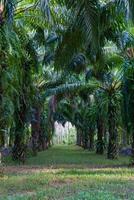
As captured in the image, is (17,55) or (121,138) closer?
(17,55)

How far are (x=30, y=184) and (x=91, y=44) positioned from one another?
3.77 metres

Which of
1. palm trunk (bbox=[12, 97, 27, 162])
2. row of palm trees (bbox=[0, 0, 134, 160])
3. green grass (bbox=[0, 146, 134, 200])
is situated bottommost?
green grass (bbox=[0, 146, 134, 200])

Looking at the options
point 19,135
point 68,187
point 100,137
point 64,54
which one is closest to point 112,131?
point 19,135

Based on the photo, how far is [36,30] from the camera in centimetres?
1814

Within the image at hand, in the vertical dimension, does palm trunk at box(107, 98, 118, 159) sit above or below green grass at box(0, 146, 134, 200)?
above

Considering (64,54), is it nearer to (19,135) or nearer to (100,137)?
(19,135)

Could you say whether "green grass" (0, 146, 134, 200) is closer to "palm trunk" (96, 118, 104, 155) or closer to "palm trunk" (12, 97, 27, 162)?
"palm trunk" (12, 97, 27, 162)

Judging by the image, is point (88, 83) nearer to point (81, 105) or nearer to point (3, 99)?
point (3, 99)

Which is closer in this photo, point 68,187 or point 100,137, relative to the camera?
point 68,187

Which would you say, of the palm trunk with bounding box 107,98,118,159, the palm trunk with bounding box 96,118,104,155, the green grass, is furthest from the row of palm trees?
the green grass

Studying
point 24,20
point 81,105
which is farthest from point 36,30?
point 81,105

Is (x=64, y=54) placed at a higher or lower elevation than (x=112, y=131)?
higher

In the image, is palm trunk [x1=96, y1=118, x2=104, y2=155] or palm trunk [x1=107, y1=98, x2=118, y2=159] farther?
palm trunk [x1=96, y1=118, x2=104, y2=155]

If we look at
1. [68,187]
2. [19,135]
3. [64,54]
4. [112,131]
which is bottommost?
[68,187]
